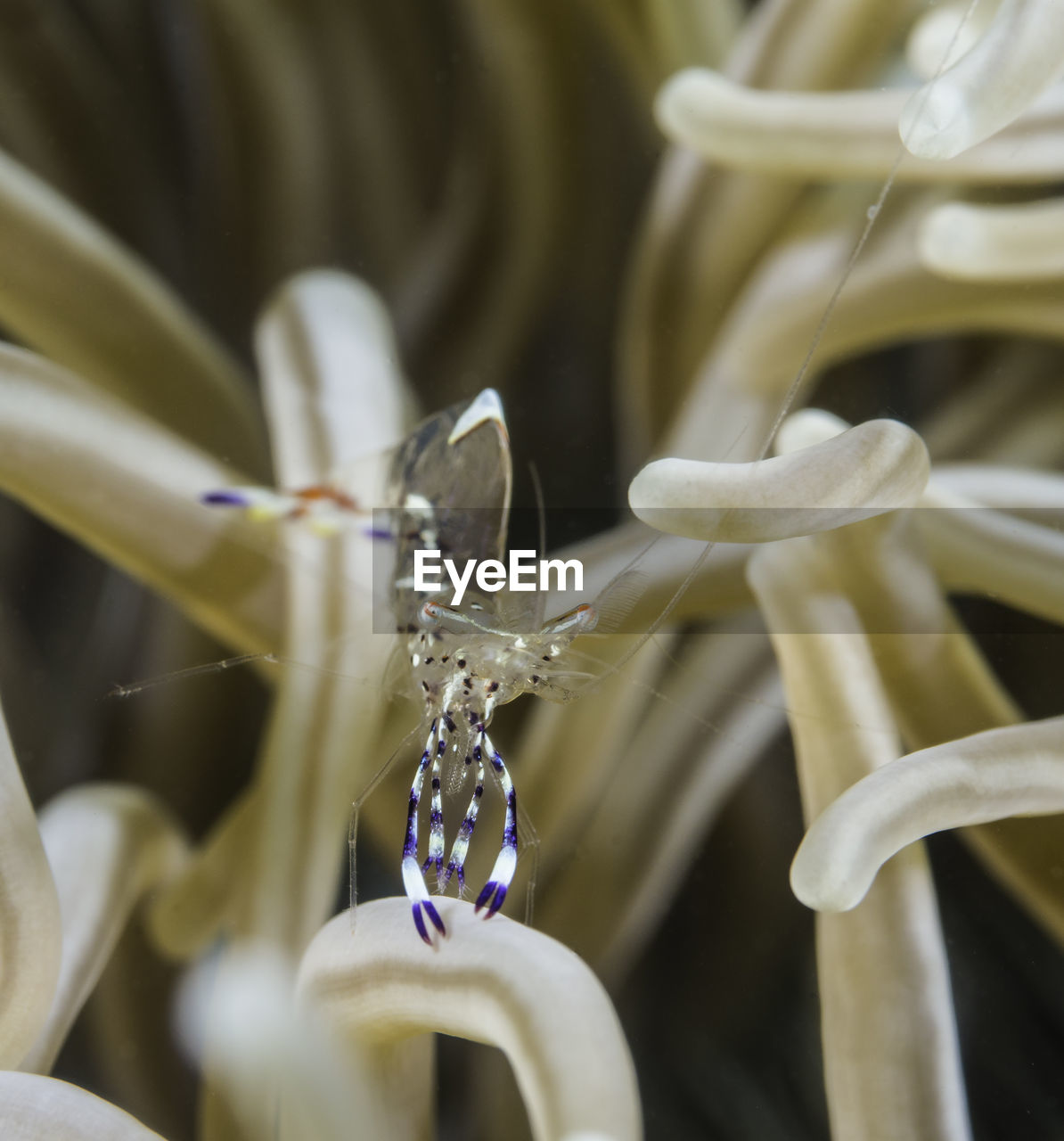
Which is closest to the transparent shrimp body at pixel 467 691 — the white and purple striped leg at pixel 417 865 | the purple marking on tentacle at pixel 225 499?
the white and purple striped leg at pixel 417 865

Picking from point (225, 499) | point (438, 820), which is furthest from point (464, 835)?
point (225, 499)

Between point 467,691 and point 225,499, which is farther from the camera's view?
point 225,499

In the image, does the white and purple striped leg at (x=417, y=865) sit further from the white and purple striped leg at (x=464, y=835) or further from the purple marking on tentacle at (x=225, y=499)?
the purple marking on tentacle at (x=225, y=499)

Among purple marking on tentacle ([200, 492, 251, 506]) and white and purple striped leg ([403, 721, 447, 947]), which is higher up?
purple marking on tentacle ([200, 492, 251, 506])

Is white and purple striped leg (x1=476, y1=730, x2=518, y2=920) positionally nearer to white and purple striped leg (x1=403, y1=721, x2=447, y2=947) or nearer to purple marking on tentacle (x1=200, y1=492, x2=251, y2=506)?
white and purple striped leg (x1=403, y1=721, x2=447, y2=947)

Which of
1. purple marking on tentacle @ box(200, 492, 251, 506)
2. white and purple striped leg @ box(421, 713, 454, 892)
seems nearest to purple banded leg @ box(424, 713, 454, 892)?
white and purple striped leg @ box(421, 713, 454, 892)

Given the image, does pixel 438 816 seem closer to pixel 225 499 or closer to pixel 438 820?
pixel 438 820
